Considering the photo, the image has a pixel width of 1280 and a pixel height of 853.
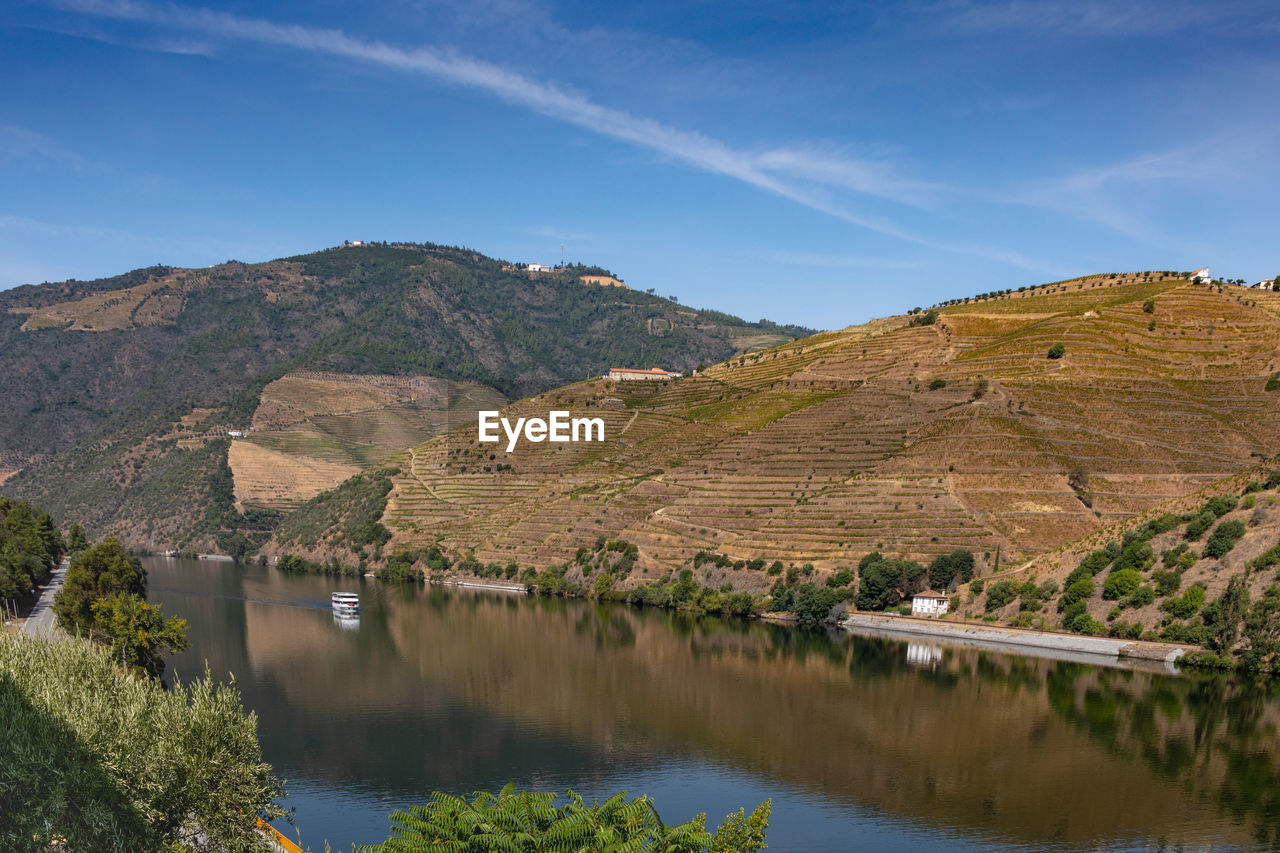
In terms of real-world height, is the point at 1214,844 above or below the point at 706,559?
below

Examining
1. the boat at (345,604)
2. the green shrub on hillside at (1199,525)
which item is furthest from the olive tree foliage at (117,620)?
the green shrub on hillside at (1199,525)

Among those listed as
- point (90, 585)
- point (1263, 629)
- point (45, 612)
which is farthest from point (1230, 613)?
point (45, 612)

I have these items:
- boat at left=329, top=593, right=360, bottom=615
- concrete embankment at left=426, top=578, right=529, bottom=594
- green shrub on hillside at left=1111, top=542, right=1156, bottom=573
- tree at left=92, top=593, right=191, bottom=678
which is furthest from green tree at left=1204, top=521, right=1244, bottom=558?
boat at left=329, top=593, right=360, bottom=615

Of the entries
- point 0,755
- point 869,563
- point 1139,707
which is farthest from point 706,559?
point 0,755

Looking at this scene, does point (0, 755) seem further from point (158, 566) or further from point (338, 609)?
point (158, 566)

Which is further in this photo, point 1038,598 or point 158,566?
point 158,566
